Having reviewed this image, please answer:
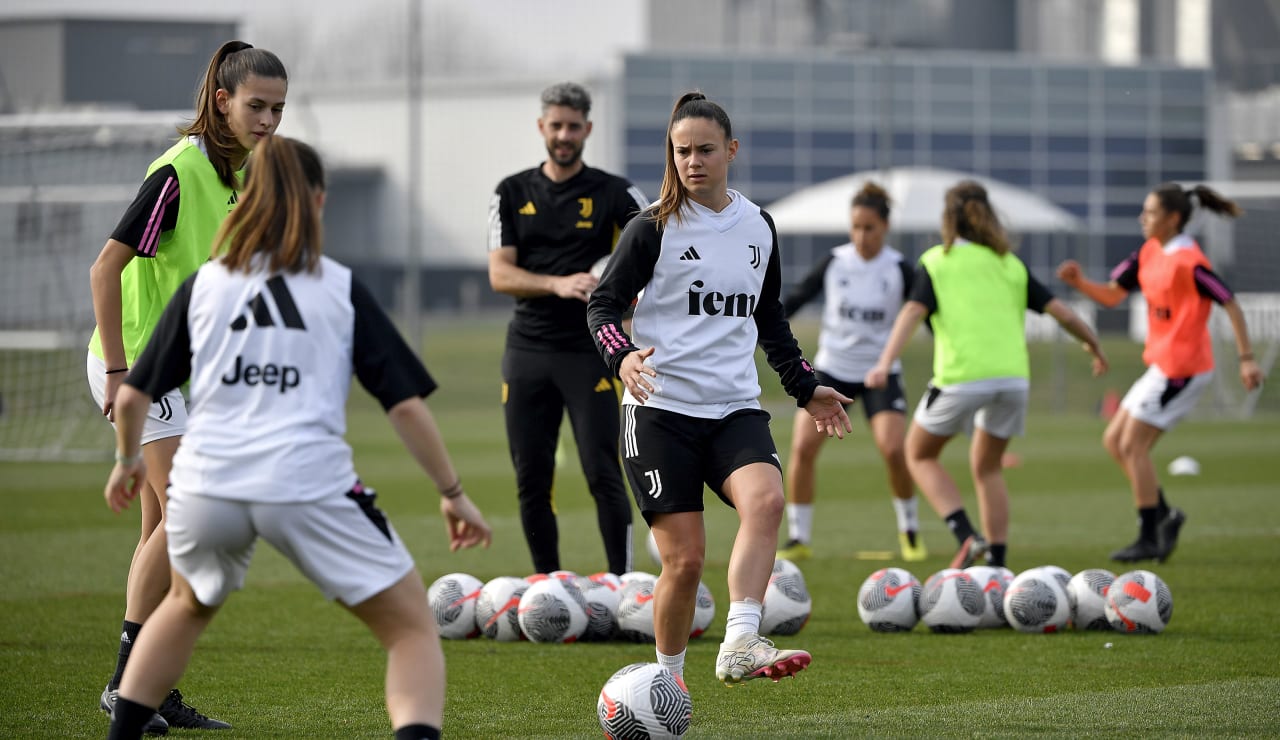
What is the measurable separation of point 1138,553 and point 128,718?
7.97m

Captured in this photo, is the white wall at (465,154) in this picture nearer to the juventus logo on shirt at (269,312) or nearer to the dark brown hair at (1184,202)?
the dark brown hair at (1184,202)

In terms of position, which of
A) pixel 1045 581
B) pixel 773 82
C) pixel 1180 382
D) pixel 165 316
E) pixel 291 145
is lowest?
pixel 1045 581

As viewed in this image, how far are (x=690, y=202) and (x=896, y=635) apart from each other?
3053mm

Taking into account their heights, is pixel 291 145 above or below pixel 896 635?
above

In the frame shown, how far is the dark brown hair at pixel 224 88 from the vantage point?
5512mm

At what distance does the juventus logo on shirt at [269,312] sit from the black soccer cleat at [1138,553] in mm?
7801

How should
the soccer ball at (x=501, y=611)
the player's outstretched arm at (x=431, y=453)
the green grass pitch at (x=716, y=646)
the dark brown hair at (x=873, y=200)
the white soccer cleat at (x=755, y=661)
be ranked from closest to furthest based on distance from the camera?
the player's outstretched arm at (x=431, y=453) → the white soccer cleat at (x=755, y=661) → the green grass pitch at (x=716, y=646) → the soccer ball at (x=501, y=611) → the dark brown hair at (x=873, y=200)

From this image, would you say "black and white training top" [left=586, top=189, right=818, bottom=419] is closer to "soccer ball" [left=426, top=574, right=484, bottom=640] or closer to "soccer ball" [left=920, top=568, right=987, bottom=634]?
"soccer ball" [left=426, top=574, right=484, bottom=640]

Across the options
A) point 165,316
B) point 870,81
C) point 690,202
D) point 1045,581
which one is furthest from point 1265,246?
point 165,316

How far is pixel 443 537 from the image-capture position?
41.8 feet

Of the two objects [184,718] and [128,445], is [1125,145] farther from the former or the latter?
[128,445]

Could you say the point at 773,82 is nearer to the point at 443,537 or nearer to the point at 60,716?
the point at 443,537

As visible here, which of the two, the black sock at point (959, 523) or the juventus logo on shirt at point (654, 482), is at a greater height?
the juventus logo on shirt at point (654, 482)

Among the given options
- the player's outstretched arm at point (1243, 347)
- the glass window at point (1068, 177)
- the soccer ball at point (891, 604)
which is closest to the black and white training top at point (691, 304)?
the soccer ball at point (891, 604)
